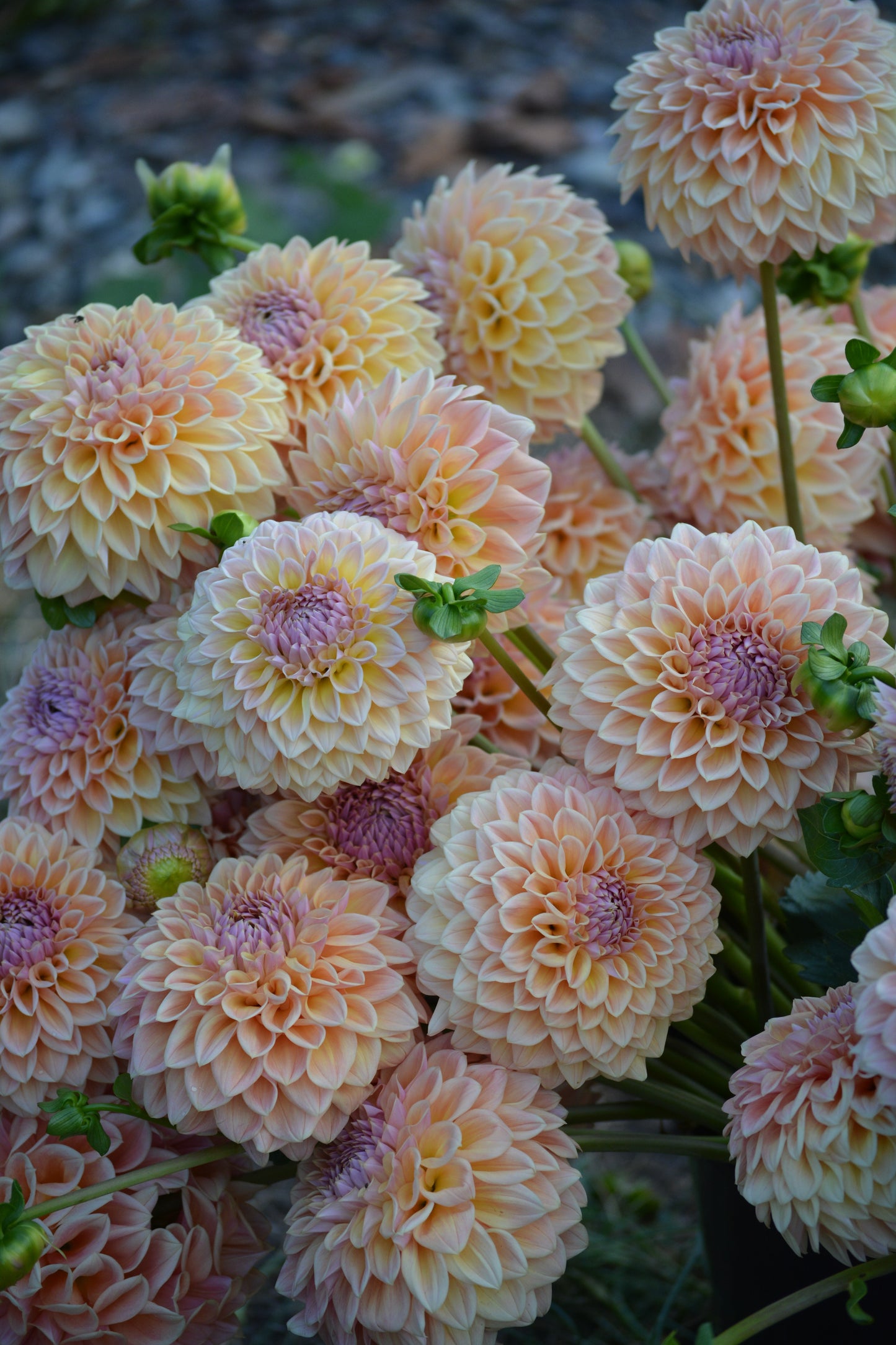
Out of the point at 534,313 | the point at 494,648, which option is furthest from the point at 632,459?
the point at 494,648

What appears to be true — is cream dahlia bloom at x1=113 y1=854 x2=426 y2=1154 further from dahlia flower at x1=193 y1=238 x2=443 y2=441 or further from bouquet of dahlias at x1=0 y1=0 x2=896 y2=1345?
dahlia flower at x1=193 y1=238 x2=443 y2=441

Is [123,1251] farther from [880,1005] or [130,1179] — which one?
[880,1005]

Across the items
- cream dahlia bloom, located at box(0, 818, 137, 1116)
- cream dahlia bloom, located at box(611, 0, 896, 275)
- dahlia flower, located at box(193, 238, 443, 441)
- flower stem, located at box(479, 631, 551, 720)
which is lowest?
cream dahlia bloom, located at box(0, 818, 137, 1116)

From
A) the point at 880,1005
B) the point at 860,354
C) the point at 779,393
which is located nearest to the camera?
the point at 880,1005

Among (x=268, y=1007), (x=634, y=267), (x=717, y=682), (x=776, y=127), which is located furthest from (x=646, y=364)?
(x=268, y=1007)

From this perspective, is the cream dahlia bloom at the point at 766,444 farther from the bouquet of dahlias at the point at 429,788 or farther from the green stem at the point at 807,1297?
the green stem at the point at 807,1297

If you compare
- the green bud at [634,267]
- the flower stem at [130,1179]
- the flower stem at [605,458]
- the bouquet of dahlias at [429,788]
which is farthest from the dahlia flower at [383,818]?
the green bud at [634,267]

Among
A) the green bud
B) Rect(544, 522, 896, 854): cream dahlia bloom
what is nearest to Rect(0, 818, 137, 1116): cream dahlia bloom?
Rect(544, 522, 896, 854): cream dahlia bloom
